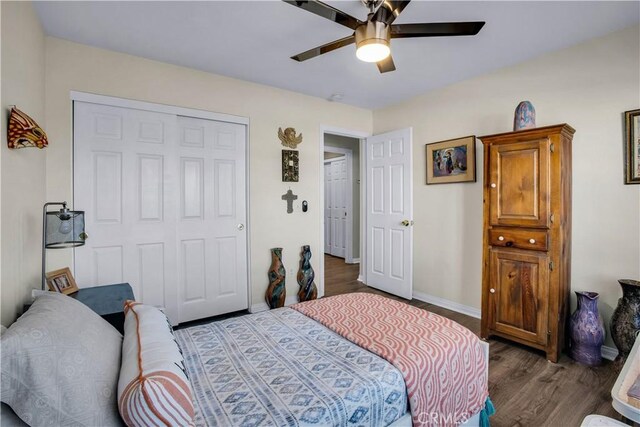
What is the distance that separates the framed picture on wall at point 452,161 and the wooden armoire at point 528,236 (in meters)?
0.60

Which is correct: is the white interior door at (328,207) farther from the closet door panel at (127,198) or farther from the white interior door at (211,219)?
the closet door panel at (127,198)

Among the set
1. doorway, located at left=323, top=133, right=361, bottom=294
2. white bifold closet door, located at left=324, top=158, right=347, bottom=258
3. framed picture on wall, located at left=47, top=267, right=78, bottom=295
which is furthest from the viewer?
white bifold closet door, located at left=324, top=158, right=347, bottom=258

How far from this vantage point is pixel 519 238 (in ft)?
8.37

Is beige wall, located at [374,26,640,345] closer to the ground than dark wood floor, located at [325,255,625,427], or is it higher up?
higher up

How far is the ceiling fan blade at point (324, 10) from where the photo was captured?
5.09 feet

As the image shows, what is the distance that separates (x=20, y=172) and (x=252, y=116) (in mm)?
2120

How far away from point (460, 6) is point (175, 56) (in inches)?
91.4

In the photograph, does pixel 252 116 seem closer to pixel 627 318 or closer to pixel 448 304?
pixel 448 304

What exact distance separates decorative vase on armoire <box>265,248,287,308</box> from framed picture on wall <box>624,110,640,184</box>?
3.09m

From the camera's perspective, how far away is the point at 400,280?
3869 millimetres

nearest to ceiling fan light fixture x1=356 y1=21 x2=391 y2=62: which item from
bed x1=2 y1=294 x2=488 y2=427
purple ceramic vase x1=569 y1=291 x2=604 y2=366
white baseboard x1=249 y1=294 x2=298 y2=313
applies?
bed x1=2 y1=294 x2=488 y2=427

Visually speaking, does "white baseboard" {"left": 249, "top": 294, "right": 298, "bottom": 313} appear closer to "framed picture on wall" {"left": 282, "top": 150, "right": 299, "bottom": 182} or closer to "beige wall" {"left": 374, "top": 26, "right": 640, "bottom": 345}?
"framed picture on wall" {"left": 282, "top": 150, "right": 299, "bottom": 182}

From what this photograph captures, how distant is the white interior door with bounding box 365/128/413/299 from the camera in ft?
12.4

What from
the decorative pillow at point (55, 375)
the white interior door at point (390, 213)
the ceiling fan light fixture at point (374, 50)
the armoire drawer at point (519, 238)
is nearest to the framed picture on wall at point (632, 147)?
the armoire drawer at point (519, 238)
